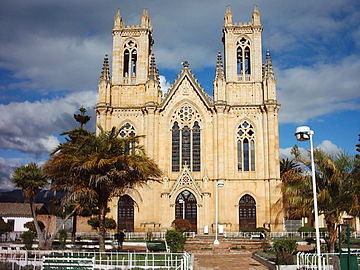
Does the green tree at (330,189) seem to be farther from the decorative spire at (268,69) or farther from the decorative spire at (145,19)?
the decorative spire at (145,19)

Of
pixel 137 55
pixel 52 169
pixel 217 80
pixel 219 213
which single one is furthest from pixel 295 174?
pixel 137 55

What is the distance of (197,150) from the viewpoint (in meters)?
50.1

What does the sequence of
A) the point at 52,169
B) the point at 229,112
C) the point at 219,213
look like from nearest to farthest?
the point at 52,169 < the point at 219,213 < the point at 229,112

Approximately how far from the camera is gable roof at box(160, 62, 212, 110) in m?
50.9

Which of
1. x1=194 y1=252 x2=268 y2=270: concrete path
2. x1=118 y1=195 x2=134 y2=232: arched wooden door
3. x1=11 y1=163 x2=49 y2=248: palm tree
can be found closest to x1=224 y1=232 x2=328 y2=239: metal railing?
x1=118 y1=195 x2=134 y2=232: arched wooden door

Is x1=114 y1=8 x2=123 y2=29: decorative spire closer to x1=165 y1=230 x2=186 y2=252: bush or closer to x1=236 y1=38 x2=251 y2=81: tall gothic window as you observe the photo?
x1=236 y1=38 x2=251 y2=81: tall gothic window

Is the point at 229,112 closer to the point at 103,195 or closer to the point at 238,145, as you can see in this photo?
the point at 238,145

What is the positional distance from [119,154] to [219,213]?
23646 mm

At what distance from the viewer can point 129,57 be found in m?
54.1

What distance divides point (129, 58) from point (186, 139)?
12.9m

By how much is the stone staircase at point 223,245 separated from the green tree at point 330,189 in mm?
9894

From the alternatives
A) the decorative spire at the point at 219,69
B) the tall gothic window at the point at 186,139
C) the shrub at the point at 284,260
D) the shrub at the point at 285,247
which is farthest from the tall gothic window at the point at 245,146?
the shrub at the point at 284,260

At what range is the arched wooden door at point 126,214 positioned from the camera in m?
48.8

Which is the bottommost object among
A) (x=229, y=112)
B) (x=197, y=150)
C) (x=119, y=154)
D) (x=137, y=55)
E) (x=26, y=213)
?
(x=26, y=213)
